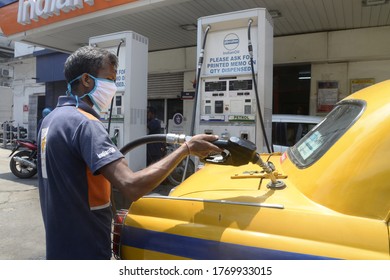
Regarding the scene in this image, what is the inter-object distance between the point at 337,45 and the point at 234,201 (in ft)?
25.6

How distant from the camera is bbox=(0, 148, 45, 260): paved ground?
4.31 metres

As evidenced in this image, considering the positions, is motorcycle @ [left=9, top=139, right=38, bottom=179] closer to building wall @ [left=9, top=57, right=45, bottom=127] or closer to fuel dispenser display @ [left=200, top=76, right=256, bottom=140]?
fuel dispenser display @ [left=200, top=76, right=256, bottom=140]

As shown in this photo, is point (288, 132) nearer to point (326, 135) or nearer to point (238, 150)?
point (326, 135)

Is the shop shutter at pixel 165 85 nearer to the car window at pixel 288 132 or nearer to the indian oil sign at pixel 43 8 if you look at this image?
the indian oil sign at pixel 43 8

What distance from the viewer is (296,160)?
6.54 feet

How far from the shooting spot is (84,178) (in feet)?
5.59

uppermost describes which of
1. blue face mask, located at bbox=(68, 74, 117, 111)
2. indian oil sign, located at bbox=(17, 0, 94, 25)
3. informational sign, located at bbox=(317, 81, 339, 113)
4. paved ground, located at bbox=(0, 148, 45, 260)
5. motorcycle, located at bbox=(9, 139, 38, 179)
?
indian oil sign, located at bbox=(17, 0, 94, 25)

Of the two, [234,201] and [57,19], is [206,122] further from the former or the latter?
[57,19]

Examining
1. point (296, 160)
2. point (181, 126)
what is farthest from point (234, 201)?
point (181, 126)

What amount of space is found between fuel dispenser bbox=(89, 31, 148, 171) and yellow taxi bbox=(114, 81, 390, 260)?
4.69 metres

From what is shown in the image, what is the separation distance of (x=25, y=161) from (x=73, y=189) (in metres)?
7.84

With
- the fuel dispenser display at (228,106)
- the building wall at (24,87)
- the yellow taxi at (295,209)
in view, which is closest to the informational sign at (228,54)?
the fuel dispenser display at (228,106)

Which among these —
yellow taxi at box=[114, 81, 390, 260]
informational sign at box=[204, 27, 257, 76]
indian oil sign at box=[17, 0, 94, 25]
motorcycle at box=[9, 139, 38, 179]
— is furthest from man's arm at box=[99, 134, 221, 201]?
motorcycle at box=[9, 139, 38, 179]

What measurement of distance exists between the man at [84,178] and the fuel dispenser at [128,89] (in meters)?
4.63
